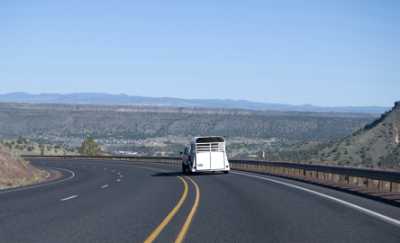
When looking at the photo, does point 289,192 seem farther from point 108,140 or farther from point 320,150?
point 108,140

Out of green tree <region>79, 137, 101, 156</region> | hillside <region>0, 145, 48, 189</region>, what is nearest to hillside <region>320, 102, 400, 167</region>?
hillside <region>0, 145, 48, 189</region>

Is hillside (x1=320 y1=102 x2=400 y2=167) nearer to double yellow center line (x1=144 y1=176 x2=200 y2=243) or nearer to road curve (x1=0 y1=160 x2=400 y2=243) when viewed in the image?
road curve (x1=0 y1=160 x2=400 y2=243)

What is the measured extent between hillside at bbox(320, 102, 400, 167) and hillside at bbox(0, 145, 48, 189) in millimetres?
25648

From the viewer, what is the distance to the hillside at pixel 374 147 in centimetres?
6056

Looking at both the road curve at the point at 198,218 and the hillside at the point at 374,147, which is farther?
the hillside at the point at 374,147

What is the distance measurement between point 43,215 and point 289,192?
10.4m

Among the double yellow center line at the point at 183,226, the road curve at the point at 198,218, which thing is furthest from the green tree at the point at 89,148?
the double yellow center line at the point at 183,226

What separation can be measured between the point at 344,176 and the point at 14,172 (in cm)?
2071

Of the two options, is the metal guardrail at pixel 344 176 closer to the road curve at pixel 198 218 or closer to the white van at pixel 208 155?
the road curve at pixel 198 218

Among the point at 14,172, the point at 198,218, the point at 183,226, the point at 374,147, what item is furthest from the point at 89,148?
the point at 183,226

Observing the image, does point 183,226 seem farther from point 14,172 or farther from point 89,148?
point 89,148

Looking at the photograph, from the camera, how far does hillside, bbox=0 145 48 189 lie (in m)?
39.9

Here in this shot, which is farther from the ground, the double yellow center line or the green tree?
the double yellow center line

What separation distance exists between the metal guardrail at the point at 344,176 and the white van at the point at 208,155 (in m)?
3.13
